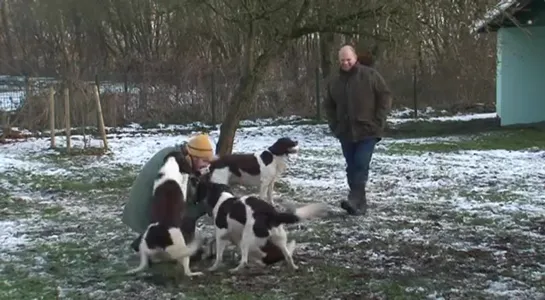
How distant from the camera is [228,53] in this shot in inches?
1057

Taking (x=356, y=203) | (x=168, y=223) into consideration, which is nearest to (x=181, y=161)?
(x=168, y=223)

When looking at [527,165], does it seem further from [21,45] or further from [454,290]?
[21,45]

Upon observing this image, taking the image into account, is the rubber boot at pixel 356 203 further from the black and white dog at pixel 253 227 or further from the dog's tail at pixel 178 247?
the dog's tail at pixel 178 247

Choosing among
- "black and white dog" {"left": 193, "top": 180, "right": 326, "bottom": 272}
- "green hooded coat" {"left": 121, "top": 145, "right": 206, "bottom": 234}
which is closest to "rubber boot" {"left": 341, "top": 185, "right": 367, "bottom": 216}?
"black and white dog" {"left": 193, "top": 180, "right": 326, "bottom": 272}

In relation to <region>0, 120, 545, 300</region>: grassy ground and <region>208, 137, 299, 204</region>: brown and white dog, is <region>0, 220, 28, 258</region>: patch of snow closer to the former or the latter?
<region>0, 120, 545, 300</region>: grassy ground

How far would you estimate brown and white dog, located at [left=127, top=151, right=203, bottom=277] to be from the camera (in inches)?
246

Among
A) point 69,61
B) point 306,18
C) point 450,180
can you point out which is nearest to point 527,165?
point 450,180

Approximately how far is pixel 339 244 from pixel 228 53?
19920 millimetres

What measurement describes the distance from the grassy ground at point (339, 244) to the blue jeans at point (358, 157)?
1.47 ft

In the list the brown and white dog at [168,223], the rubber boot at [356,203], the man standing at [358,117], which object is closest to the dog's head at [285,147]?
the man standing at [358,117]

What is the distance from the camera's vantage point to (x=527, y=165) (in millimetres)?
13023

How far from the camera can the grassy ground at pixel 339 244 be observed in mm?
6035

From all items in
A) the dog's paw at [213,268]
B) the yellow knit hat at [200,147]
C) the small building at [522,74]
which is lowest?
the dog's paw at [213,268]

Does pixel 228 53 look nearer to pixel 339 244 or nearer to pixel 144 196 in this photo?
pixel 339 244
